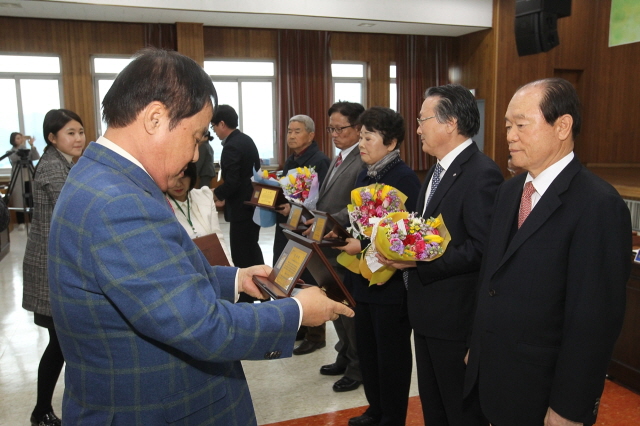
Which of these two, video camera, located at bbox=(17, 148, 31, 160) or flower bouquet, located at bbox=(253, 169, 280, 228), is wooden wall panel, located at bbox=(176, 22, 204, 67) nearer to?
video camera, located at bbox=(17, 148, 31, 160)

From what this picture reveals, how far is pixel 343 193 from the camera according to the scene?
292cm

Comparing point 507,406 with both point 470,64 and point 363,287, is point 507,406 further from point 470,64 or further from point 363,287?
point 470,64

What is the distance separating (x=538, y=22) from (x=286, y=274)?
4507 mm

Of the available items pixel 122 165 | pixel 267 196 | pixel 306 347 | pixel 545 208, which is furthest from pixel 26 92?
pixel 545 208

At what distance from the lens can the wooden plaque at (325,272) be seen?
1.47 m

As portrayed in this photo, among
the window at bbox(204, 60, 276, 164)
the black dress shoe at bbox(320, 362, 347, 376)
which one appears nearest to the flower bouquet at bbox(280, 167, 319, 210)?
the black dress shoe at bbox(320, 362, 347, 376)

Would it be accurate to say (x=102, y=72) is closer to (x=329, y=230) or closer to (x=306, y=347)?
(x=306, y=347)

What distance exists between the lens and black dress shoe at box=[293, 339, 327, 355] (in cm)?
343

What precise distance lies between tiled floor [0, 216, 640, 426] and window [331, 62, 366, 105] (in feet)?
24.4

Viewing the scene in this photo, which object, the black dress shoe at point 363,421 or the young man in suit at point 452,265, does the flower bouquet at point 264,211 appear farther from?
the young man in suit at point 452,265

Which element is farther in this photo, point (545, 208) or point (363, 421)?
point (363, 421)

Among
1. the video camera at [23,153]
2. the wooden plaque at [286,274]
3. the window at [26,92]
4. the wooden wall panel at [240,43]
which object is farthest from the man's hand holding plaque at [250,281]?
the window at [26,92]

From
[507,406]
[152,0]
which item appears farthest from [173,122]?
[152,0]

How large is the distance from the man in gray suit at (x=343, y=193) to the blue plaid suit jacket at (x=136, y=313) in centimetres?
176
